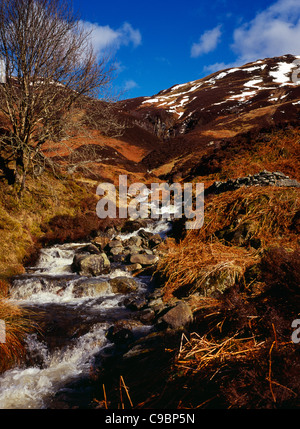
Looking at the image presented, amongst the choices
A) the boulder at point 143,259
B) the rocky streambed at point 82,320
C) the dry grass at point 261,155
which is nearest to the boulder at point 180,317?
the rocky streambed at point 82,320

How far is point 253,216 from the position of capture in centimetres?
451

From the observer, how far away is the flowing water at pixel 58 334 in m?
3.12

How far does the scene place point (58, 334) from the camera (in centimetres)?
421

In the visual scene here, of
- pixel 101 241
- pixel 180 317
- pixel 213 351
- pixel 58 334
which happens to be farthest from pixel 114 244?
pixel 213 351

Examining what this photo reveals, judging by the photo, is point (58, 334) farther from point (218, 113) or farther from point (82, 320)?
point (218, 113)

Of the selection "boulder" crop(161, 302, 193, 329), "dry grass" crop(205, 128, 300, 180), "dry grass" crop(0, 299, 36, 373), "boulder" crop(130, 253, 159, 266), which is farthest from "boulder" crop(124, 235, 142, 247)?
"boulder" crop(161, 302, 193, 329)

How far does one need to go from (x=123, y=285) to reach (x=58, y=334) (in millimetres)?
2034

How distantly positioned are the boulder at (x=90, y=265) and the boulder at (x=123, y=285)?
38.4 inches

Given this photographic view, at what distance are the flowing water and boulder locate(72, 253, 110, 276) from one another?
0.22 metres

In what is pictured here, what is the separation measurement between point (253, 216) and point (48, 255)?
242 inches

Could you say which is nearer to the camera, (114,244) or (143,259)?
(143,259)

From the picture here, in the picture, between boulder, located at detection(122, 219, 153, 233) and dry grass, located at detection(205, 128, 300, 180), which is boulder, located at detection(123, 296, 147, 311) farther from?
dry grass, located at detection(205, 128, 300, 180)

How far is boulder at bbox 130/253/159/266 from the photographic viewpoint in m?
7.50
